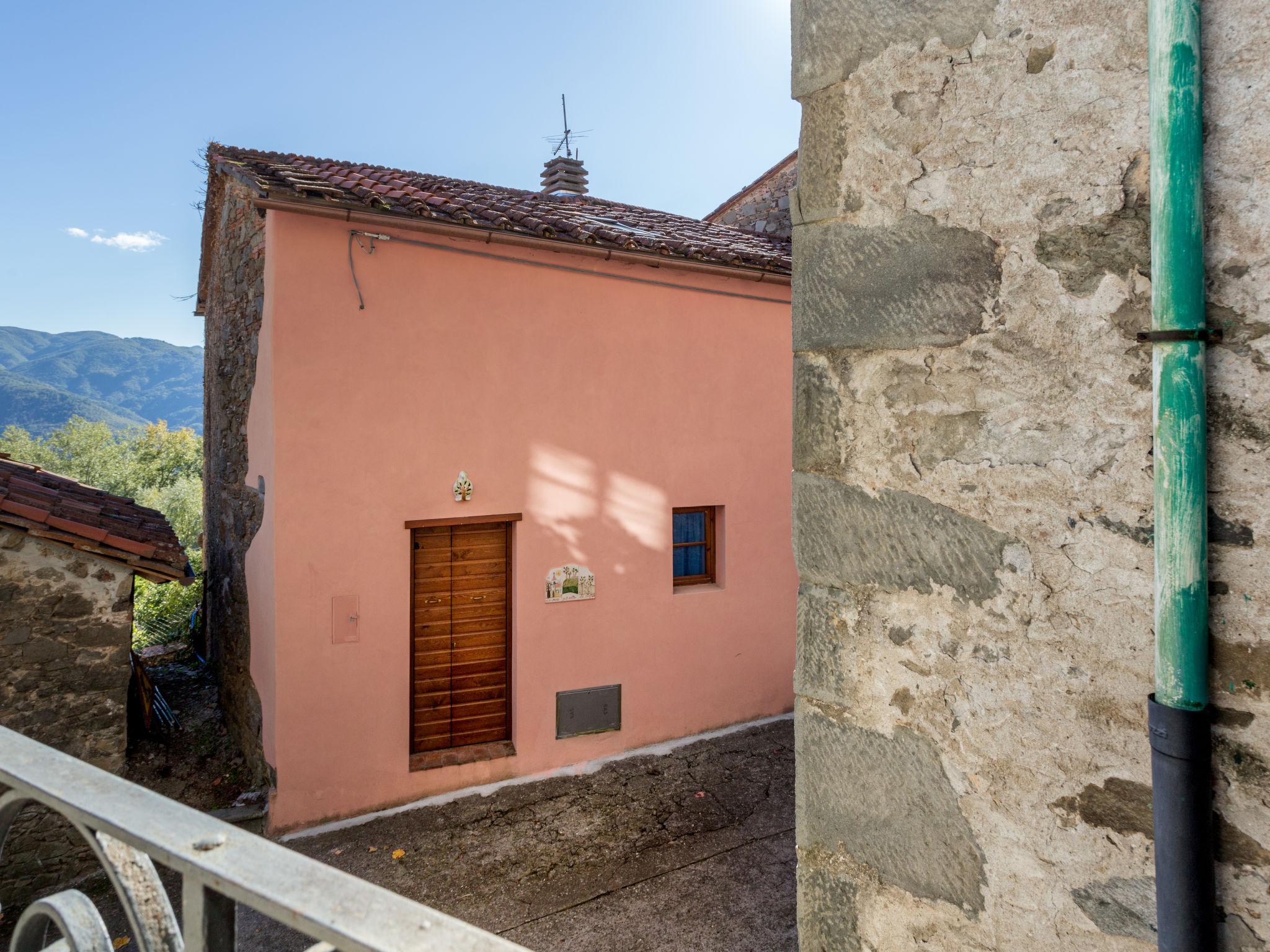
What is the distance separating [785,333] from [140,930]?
6881 millimetres

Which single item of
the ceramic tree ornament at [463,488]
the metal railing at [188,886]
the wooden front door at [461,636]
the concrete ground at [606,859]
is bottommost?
the concrete ground at [606,859]

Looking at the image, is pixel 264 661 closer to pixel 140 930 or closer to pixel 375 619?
pixel 375 619

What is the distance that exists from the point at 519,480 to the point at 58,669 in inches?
119

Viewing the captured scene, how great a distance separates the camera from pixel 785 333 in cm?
709

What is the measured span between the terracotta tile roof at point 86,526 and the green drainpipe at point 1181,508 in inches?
194

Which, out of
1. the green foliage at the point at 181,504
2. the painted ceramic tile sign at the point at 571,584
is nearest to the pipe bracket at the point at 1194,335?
the painted ceramic tile sign at the point at 571,584

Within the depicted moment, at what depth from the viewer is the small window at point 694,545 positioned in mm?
6730

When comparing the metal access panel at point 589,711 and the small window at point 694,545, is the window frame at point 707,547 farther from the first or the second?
the metal access panel at point 589,711

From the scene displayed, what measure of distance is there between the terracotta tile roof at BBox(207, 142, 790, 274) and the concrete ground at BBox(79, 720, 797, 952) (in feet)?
13.0

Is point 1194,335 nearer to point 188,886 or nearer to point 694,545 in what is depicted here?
point 188,886

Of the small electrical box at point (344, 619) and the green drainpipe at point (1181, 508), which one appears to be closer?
the green drainpipe at point (1181, 508)

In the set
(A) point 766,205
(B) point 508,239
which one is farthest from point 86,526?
(A) point 766,205

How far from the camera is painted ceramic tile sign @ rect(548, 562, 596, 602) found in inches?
231

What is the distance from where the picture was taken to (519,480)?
571 cm
